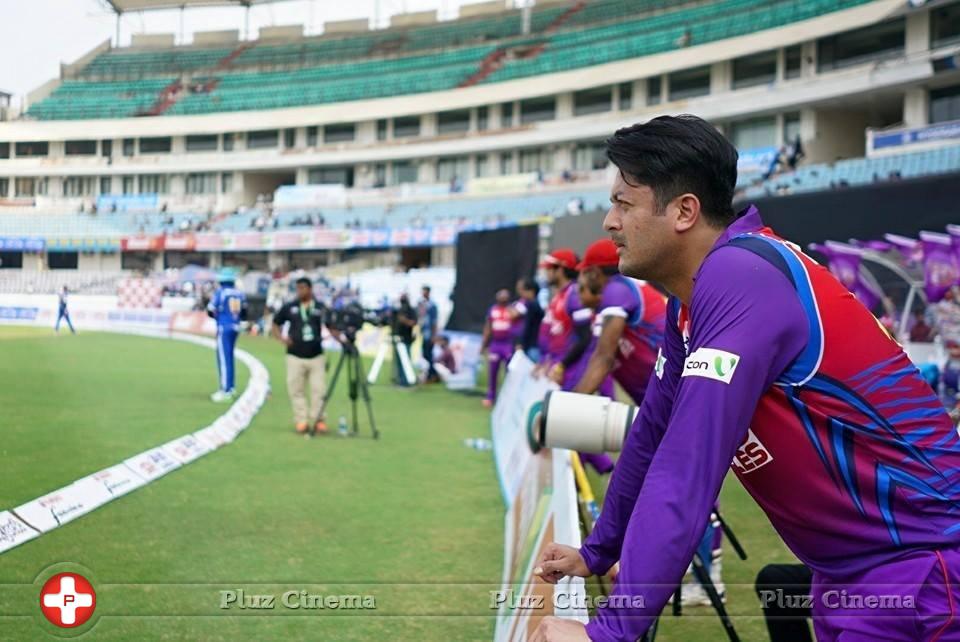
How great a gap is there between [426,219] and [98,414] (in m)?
38.9

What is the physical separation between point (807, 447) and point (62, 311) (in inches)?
215

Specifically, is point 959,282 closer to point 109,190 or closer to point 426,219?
point 109,190

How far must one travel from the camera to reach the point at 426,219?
45156 millimetres

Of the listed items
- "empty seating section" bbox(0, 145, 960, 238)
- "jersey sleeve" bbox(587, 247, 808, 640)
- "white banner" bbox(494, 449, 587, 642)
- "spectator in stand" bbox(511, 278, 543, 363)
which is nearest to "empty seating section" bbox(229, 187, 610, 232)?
"empty seating section" bbox(0, 145, 960, 238)

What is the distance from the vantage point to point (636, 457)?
2230 mm

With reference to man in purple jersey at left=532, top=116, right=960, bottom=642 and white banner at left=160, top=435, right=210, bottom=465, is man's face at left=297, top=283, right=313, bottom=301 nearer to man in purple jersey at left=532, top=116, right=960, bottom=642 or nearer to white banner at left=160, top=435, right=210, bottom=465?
white banner at left=160, top=435, right=210, bottom=465

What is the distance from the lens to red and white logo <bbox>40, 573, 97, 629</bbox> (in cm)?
362

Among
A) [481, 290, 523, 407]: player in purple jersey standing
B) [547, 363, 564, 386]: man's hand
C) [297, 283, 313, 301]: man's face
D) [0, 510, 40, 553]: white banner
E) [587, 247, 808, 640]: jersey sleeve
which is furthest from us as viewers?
[481, 290, 523, 407]: player in purple jersey standing

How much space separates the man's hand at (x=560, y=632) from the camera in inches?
60.9

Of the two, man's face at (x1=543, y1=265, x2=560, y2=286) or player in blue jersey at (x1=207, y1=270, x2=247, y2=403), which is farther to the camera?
player in blue jersey at (x1=207, y1=270, x2=247, y2=403)

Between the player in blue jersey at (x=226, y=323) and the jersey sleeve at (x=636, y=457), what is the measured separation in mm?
11465

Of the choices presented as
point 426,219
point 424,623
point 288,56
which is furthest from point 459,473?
point 288,56

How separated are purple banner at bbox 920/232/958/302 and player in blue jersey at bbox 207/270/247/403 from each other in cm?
1047

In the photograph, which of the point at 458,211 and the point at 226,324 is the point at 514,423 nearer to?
the point at 226,324
